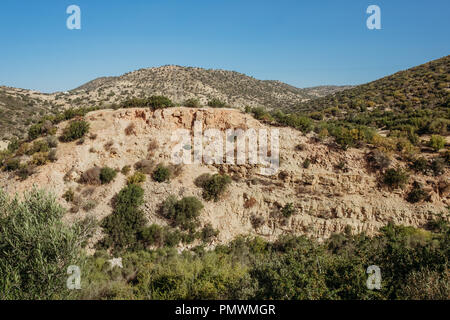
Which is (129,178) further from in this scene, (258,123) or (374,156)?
(374,156)

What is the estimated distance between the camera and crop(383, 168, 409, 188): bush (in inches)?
479

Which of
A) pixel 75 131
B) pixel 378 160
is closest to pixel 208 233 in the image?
pixel 378 160

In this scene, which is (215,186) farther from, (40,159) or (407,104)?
(407,104)

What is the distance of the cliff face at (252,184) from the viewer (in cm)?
1223

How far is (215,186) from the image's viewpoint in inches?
547

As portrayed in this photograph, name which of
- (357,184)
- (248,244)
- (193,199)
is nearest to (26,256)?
(193,199)

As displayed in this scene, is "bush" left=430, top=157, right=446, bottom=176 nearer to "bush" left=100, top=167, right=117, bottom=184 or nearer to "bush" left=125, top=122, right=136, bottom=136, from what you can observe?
"bush" left=100, top=167, right=117, bottom=184

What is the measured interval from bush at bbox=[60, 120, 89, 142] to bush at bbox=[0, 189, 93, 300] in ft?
33.7

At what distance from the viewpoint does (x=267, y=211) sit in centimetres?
1350

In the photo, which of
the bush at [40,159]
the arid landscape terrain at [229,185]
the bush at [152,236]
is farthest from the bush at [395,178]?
the bush at [40,159]

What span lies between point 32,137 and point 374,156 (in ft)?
73.5

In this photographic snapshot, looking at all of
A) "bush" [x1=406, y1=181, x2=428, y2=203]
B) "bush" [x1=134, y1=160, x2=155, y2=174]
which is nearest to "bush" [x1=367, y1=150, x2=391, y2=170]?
"bush" [x1=406, y1=181, x2=428, y2=203]

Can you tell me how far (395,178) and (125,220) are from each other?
14.6 metres
